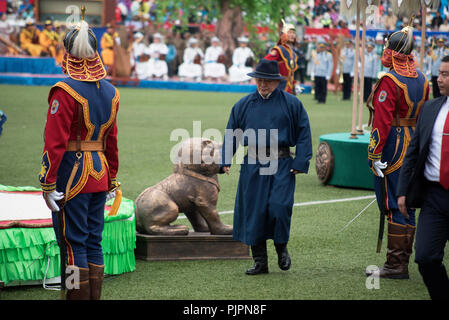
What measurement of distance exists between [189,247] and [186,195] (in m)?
0.40

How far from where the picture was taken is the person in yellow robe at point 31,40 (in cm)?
2764

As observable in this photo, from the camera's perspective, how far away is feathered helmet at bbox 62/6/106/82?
4.26m

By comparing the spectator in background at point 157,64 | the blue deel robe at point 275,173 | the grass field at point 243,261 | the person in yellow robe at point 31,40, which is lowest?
the grass field at point 243,261

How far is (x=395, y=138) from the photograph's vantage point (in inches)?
217

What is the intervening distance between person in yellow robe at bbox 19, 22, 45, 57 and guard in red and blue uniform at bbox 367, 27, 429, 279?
23.5 meters

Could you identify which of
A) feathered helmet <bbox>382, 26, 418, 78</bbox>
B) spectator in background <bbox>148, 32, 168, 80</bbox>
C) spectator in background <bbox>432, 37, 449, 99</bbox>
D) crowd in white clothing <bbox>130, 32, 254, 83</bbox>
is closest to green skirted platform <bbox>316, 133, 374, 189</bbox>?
feathered helmet <bbox>382, 26, 418, 78</bbox>

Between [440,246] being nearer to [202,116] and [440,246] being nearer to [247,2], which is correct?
[202,116]

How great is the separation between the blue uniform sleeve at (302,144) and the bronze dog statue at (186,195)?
77 centimetres

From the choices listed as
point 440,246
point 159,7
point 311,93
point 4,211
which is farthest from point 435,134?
point 159,7

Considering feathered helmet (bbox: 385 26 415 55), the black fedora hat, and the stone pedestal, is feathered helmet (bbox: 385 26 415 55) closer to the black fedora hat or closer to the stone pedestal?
the black fedora hat

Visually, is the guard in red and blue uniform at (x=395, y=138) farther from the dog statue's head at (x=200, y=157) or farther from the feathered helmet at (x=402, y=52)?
the dog statue's head at (x=200, y=157)

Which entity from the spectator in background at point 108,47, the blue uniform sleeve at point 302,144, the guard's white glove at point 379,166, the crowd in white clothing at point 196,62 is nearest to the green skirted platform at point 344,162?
the guard's white glove at point 379,166

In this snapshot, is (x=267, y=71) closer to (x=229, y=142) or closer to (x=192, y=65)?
(x=229, y=142)

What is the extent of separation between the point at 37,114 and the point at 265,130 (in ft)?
37.2
